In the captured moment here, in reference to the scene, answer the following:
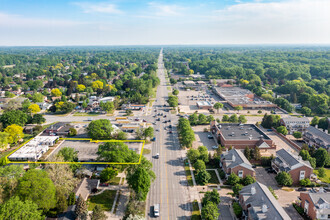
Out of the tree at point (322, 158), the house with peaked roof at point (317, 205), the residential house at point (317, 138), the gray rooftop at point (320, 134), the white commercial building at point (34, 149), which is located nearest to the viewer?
the house with peaked roof at point (317, 205)

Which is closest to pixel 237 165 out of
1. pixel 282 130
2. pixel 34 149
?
pixel 282 130

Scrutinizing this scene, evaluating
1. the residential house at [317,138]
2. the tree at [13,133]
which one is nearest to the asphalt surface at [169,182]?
the residential house at [317,138]

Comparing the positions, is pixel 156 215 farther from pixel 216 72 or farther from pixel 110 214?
pixel 216 72

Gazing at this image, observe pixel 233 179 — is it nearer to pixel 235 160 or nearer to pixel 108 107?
pixel 235 160

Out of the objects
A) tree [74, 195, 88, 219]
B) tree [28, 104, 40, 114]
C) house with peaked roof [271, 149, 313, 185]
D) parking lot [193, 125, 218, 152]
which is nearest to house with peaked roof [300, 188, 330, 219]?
house with peaked roof [271, 149, 313, 185]

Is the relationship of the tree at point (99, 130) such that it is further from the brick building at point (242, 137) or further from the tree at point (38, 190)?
the brick building at point (242, 137)

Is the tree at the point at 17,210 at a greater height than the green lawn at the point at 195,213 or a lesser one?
greater

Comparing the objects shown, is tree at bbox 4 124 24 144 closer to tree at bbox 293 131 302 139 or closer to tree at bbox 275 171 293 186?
tree at bbox 275 171 293 186
